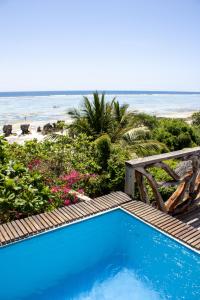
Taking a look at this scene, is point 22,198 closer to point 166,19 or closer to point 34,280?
point 34,280

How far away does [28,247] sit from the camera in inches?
159

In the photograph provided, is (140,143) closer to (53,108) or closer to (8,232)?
(8,232)

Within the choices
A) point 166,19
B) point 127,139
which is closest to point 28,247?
point 127,139

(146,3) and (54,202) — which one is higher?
(146,3)

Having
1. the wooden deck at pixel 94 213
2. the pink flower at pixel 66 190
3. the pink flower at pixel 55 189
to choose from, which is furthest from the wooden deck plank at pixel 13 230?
the pink flower at pixel 66 190

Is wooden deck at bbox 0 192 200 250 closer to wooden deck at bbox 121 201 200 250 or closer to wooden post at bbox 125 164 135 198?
wooden deck at bbox 121 201 200 250

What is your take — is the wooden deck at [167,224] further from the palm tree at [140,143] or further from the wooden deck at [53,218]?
the palm tree at [140,143]

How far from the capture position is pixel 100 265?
14.4 ft

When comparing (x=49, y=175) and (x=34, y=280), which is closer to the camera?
(x=34, y=280)

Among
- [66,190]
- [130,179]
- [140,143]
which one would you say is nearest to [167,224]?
[130,179]

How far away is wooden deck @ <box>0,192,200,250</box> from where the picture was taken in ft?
13.3

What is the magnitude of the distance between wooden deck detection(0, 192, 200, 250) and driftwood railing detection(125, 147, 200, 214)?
1.26 ft

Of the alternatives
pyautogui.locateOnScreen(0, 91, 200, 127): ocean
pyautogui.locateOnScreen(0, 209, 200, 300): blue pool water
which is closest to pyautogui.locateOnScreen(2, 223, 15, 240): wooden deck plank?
pyautogui.locateOnScreen(0, 209, 200, 300): blue pool water

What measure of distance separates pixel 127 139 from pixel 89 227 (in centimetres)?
651
